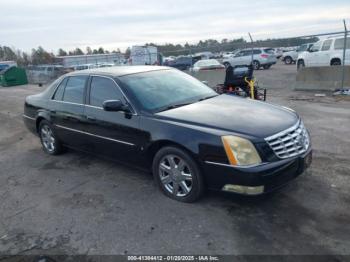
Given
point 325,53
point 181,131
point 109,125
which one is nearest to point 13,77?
point 325,53

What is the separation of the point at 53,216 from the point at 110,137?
1276 mm

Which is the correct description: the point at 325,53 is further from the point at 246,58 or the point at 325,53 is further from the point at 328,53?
the point at 246,58

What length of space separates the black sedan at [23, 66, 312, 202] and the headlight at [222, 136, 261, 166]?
0.01m

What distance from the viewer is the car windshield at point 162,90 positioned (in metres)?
4.16

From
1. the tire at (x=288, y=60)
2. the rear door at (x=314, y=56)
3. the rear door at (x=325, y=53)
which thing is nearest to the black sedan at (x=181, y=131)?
the rear door at (x=325, y=53)

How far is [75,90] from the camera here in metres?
5.14

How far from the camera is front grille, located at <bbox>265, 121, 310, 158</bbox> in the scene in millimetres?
3328

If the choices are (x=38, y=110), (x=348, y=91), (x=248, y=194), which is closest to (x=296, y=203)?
(x=248, y=194)

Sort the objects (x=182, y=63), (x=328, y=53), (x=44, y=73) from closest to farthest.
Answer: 1. (x=328, y=53)
2. (x=44, y=73)
3. (x=182, y=63)

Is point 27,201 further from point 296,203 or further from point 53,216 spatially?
point 296,203

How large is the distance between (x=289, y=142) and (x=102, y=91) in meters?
2.70

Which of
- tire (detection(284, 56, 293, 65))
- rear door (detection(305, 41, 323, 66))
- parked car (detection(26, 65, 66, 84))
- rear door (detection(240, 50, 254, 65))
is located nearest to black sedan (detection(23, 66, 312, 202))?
rear door (detection(305, 41, 323, 66))

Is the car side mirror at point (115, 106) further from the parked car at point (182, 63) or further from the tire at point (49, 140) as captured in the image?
the parked car at point (182, 63)

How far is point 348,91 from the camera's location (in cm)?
1075
